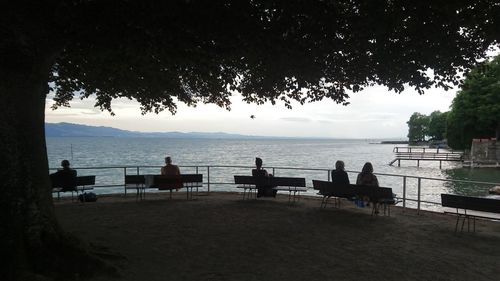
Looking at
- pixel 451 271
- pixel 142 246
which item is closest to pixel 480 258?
pixel 451 271

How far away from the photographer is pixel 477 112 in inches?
2270

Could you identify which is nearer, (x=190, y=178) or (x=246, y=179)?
(x=246, y=179)

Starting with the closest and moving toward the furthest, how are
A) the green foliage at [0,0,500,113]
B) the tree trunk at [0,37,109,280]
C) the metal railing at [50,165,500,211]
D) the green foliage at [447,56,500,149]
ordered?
the tree trunk at [0,37,109,280], the green foliage at [0,0,500,113], the metal railing at [50,165,500,211], the green foliage at [447,56,500,149]

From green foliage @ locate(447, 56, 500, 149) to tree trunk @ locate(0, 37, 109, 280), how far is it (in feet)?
191

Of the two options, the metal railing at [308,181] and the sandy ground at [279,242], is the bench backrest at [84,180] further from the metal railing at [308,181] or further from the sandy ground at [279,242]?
the metal railing at [308,181]

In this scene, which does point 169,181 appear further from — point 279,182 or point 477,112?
point 477,112

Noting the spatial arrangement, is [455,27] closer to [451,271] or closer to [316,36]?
[316,36]

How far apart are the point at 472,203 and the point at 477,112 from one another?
187 ft

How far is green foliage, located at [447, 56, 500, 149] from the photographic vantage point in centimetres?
5580

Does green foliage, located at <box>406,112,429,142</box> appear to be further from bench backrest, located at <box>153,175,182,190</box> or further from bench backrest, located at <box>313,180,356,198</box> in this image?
bench backrest, located at <box>153,175,182,190</box>

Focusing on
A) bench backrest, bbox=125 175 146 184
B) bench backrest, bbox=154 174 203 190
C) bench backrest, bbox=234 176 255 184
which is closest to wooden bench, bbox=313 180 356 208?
bench backrest, bbox=234 176 255 184

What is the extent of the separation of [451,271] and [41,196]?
6054 millimetres

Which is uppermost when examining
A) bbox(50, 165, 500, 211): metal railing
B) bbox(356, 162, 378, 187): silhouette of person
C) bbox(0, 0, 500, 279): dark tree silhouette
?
bbox(0, 0, 500, 279): dark tree silhouette

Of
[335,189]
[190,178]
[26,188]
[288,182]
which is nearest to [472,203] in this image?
[335,189]
